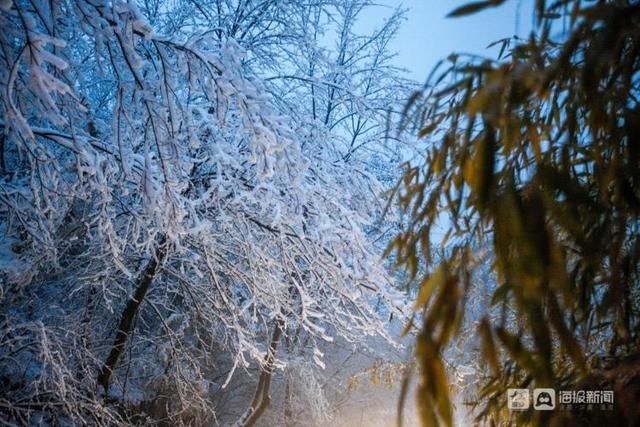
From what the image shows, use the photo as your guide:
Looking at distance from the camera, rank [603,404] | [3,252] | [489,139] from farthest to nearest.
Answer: [3,252]
[603,404]
[489,139]

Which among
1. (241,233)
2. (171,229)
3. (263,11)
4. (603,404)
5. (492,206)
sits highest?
(263,11)

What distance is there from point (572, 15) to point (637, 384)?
2.17ft

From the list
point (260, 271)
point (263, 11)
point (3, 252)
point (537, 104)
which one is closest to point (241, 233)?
point (260, 271)

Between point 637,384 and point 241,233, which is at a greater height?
point 241,233

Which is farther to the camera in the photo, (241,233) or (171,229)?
(241,233)

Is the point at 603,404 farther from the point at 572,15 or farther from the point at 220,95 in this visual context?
the point at 220,95

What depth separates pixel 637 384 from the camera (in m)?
0.69

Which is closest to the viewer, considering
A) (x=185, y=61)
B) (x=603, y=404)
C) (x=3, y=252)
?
(x=603, y=404)

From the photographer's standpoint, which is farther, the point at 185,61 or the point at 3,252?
the point at 3,252

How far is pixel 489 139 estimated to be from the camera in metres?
0.62

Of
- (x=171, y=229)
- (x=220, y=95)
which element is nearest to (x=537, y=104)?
(x=220, y=95)

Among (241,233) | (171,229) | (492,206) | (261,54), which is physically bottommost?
(492,206)

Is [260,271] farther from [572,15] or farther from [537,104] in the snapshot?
[572,15]

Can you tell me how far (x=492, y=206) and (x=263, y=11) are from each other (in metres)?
4.40
